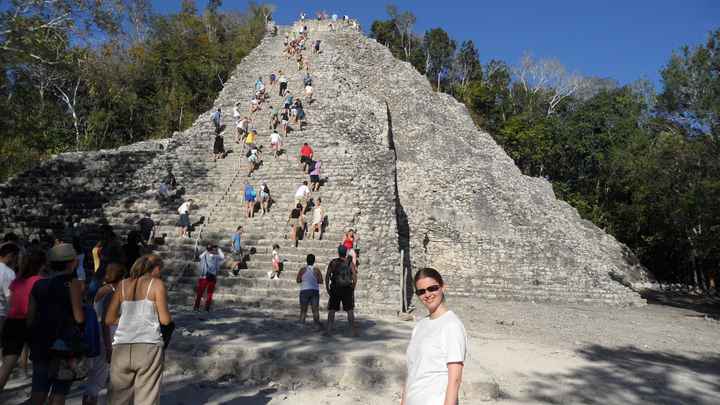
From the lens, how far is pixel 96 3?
1041cm

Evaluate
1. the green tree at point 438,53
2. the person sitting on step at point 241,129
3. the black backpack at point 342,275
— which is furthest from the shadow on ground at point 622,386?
the green tree at point 438,53

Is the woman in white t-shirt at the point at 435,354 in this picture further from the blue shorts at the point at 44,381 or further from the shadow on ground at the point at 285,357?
the shadow on ground at the point at 285,357

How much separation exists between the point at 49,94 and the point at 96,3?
2219 cm

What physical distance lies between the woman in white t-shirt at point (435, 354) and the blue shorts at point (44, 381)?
98.3 inches

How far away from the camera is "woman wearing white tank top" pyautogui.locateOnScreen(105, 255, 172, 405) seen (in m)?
3.19

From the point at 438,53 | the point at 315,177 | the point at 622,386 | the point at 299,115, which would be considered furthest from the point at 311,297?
the point at 438,53

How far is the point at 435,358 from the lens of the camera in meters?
2.47

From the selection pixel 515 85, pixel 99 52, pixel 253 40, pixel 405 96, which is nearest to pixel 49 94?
pixel 99 52

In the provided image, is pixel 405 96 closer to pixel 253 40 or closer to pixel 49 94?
pixel 253 40

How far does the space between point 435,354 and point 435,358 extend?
0.02 meters

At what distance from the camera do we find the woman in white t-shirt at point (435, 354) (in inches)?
94.2

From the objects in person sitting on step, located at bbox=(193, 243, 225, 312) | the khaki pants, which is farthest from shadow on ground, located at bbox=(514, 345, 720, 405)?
person sitting on step, located at bbox=(193, 243, 225, 312)

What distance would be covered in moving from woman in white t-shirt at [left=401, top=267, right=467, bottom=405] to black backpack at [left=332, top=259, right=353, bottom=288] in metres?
3.98

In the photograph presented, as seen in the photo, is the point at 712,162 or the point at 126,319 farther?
the point at 712,162
